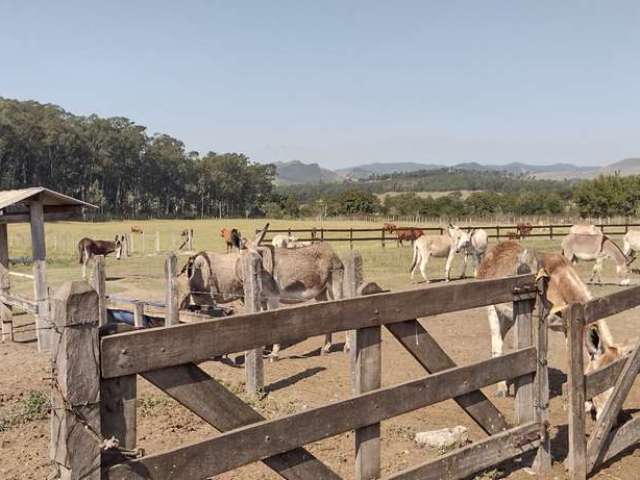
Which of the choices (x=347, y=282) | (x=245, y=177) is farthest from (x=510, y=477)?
(x=245, y=177)

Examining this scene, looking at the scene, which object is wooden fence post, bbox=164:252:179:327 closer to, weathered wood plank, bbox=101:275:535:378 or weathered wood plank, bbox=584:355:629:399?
weathered wood plank, bbox=101:275:535:378

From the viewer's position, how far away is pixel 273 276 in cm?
1077

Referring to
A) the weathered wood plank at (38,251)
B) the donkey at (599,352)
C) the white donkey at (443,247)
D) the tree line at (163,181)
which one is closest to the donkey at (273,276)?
the weathered wood plank at (38,251)

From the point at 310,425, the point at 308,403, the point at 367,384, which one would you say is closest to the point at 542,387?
the point at 367,384

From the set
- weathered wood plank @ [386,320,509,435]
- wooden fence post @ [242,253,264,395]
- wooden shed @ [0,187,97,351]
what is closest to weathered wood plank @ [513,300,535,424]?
weathered wood plank @ [386,320,509,435]

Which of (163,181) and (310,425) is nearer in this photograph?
(310,425)

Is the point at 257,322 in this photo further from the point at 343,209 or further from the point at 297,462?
the point at 343,209

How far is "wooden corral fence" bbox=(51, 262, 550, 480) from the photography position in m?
2.54

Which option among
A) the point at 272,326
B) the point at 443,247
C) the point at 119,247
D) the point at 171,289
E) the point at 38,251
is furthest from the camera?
the point at 119,247

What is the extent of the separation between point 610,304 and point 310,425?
3.18 metres

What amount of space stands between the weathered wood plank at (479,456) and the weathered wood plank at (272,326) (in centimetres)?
99

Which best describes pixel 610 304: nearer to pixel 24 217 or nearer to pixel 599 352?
pixel 599 352

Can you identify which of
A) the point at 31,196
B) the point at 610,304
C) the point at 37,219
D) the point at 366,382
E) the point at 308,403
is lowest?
the point at 308,403

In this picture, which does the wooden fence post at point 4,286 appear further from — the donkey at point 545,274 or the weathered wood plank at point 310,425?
the weathered wood plank at point 310,425
